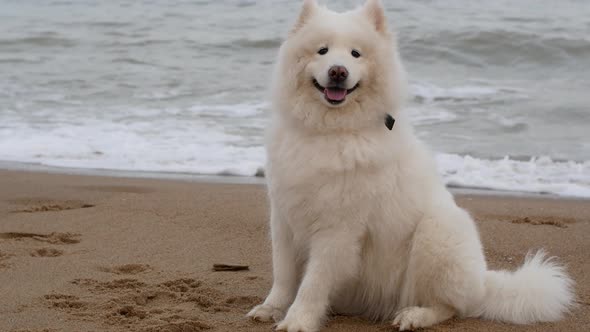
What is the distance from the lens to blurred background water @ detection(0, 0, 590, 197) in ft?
26.5

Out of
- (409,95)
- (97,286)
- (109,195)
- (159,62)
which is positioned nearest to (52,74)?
(159,62)

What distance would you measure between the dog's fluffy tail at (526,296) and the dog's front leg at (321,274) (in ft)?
2.42

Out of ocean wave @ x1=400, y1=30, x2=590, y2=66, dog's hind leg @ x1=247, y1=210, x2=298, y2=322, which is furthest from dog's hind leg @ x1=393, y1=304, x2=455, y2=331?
ocean wave @ x1=400, y1=30, x2=590, y2=66

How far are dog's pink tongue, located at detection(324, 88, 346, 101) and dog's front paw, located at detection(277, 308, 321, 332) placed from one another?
37.6 inches

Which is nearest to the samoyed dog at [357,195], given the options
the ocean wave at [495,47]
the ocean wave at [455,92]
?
the ocean wave at [455,92]

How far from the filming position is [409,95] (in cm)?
386

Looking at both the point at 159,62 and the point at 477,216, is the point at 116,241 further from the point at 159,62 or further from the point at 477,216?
the point at 159,62

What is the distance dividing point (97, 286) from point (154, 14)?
14.4 metres

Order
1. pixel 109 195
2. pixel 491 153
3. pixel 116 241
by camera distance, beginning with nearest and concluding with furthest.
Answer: pixel 116 241
pixel 109 195
pixel 491 153

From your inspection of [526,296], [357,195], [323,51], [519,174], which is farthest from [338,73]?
[519,174]

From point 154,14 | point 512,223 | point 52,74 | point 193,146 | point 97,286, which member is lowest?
point 97,286

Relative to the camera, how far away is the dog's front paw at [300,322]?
361cm

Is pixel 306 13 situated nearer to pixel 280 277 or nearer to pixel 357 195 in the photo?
pixel 357 195

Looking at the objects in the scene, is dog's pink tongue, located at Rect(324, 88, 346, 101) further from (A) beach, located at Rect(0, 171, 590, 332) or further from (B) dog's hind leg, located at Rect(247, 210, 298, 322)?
(A) beach, located at Rect(0, 171, 590, 332)
